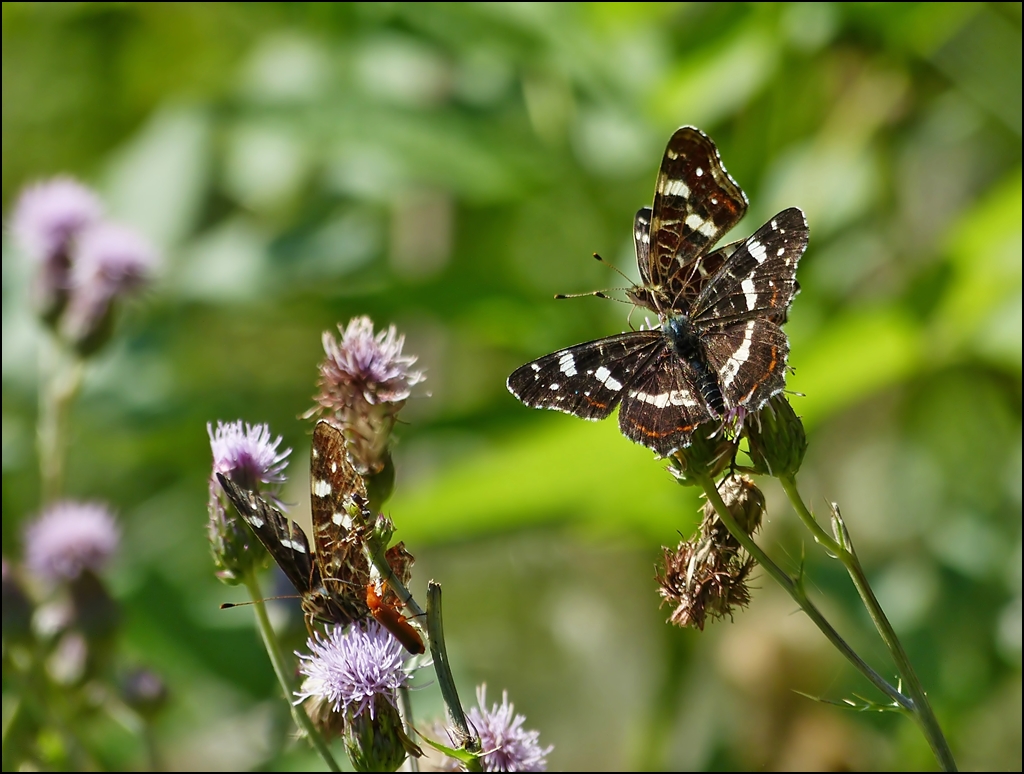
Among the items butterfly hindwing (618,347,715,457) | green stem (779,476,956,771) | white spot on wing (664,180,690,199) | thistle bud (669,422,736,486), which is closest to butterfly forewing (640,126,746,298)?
white spot on wing (664,180,690,199)

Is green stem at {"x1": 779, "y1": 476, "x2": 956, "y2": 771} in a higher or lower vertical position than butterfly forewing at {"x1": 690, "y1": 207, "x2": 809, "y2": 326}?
lower

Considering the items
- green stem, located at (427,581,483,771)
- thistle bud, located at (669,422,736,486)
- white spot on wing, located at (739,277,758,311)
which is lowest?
green stem, located at (427,581,483,771)

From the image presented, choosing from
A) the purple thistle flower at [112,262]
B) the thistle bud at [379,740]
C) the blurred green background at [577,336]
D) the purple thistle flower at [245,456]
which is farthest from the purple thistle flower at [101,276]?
the thistle bud at [379,740]

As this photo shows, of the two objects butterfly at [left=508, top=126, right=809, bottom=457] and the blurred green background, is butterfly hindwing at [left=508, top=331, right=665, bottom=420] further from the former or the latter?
the blurred green background

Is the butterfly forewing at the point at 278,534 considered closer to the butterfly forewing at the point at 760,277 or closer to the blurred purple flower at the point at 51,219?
the butterfly forewing at the point at 760,277

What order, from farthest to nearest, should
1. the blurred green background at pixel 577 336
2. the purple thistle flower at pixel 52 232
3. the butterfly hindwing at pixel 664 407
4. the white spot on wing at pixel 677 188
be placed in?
the purple thistle flower at pixel 52 232, the blurred green background at pixel 577 336, the white spot on wing at pixel 677 188, the butterfly hindwing at pixel 664 407

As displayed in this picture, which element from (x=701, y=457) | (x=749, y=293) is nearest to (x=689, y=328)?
(x=749, y=293)

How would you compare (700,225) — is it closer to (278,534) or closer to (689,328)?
(689,328)
